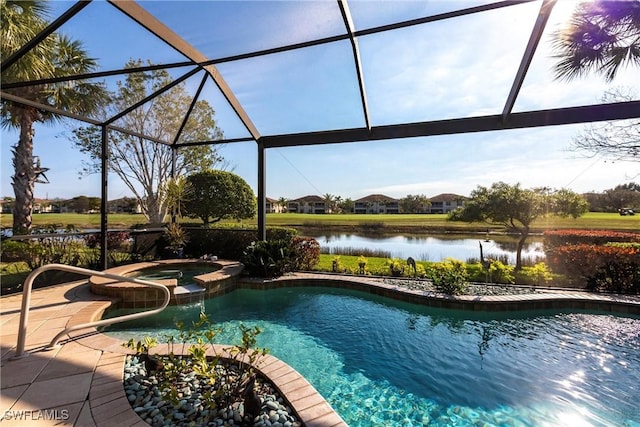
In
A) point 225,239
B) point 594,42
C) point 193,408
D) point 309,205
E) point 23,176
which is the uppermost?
point 594,42

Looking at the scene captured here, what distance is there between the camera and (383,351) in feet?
12.3

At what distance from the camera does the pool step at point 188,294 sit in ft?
16.8

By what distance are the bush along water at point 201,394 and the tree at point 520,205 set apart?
294 inches

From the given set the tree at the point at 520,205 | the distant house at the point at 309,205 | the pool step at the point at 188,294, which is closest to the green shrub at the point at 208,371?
the pool step at the point at 188,294

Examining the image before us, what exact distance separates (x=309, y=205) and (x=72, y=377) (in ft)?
151

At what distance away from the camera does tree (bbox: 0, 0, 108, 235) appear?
215 inches

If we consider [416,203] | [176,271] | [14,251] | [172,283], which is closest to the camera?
[172,283]

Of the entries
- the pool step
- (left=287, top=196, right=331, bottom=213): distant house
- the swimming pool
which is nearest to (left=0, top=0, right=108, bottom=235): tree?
the swimming pool

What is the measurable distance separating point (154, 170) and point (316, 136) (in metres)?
8.06

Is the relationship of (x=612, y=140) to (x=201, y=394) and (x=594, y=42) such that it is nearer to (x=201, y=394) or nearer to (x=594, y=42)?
(x=594, y=42)

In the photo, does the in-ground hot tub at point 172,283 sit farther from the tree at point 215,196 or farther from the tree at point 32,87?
the tree at point 215,196

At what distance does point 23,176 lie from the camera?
7273 mm

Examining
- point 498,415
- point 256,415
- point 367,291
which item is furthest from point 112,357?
point 367,291

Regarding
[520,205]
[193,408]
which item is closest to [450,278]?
[520,205]
